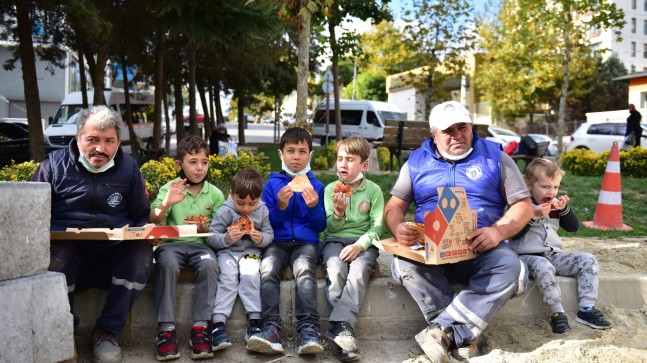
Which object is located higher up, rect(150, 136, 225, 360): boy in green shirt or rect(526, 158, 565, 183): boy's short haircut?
rect(526, 158, 565, 183): boy's short haircut

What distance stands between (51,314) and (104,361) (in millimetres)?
600

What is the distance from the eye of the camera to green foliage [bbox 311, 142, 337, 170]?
1472cm

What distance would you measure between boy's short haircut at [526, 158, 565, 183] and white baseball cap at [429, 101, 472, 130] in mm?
878

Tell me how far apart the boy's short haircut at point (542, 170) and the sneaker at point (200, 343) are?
2.66 m

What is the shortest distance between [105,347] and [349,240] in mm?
1796

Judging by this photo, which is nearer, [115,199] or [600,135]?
[115,199]

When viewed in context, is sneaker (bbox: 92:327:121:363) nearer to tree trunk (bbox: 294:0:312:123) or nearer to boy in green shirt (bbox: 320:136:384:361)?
boy in green shirt (bbox: 320:136:384:361)

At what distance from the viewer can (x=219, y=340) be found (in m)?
4.24

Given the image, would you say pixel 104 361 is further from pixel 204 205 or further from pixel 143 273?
pixel 204 205

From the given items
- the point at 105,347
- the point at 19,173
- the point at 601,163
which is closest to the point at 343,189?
the point at 105,347

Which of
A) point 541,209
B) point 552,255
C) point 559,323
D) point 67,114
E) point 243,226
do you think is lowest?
point 559,323

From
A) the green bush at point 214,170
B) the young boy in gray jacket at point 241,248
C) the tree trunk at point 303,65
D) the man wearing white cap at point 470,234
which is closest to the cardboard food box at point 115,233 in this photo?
the young boy in gray jacket at point 241,248

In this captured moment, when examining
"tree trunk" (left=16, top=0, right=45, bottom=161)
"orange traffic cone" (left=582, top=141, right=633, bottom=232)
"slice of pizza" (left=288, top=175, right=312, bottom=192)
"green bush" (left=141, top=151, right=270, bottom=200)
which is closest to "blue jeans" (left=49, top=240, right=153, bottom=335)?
"slice of pizza" (left=288, top=175, right=312, bottom=192)

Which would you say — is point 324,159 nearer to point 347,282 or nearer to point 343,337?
point 347,282
